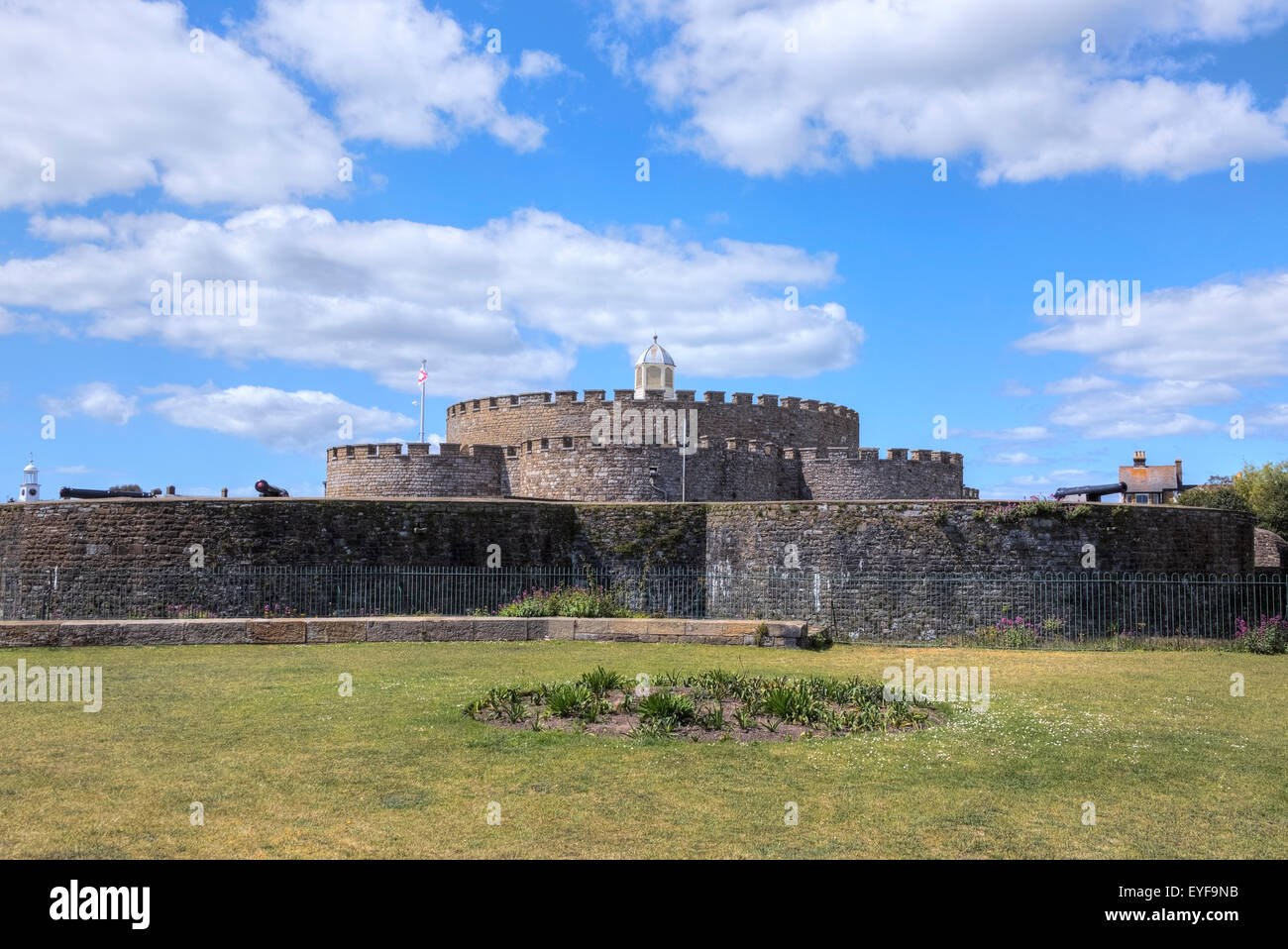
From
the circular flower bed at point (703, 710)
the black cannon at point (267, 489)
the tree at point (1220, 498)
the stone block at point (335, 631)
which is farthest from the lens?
the tree at point (1220, 498)

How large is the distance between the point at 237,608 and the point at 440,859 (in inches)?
683

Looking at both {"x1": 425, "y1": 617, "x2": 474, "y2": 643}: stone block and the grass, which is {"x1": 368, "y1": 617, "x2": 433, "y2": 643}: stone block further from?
the grass

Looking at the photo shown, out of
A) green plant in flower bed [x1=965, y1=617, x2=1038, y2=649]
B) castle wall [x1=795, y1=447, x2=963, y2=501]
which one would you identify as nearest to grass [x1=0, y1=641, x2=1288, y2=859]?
green plant in flower bed [x1=965, y1=617, x2=1038, y2=649]

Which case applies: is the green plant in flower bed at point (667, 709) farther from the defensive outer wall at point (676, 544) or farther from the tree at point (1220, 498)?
the tree at point (1220, 498)

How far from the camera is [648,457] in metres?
31.2

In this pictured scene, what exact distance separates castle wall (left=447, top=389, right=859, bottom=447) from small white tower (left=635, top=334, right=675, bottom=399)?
268cm

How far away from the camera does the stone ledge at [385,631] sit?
16.4 m

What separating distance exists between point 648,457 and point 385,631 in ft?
50.5

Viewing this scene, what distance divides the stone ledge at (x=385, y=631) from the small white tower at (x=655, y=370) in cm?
2349

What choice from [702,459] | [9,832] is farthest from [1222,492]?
[9,832]

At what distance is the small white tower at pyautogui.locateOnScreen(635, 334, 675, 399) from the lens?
40469 mm

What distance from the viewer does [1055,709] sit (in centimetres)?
1087

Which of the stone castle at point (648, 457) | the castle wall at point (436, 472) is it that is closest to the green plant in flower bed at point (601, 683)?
the stone castle at point (648, 457)

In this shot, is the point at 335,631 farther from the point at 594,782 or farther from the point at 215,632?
the point at 594,782
